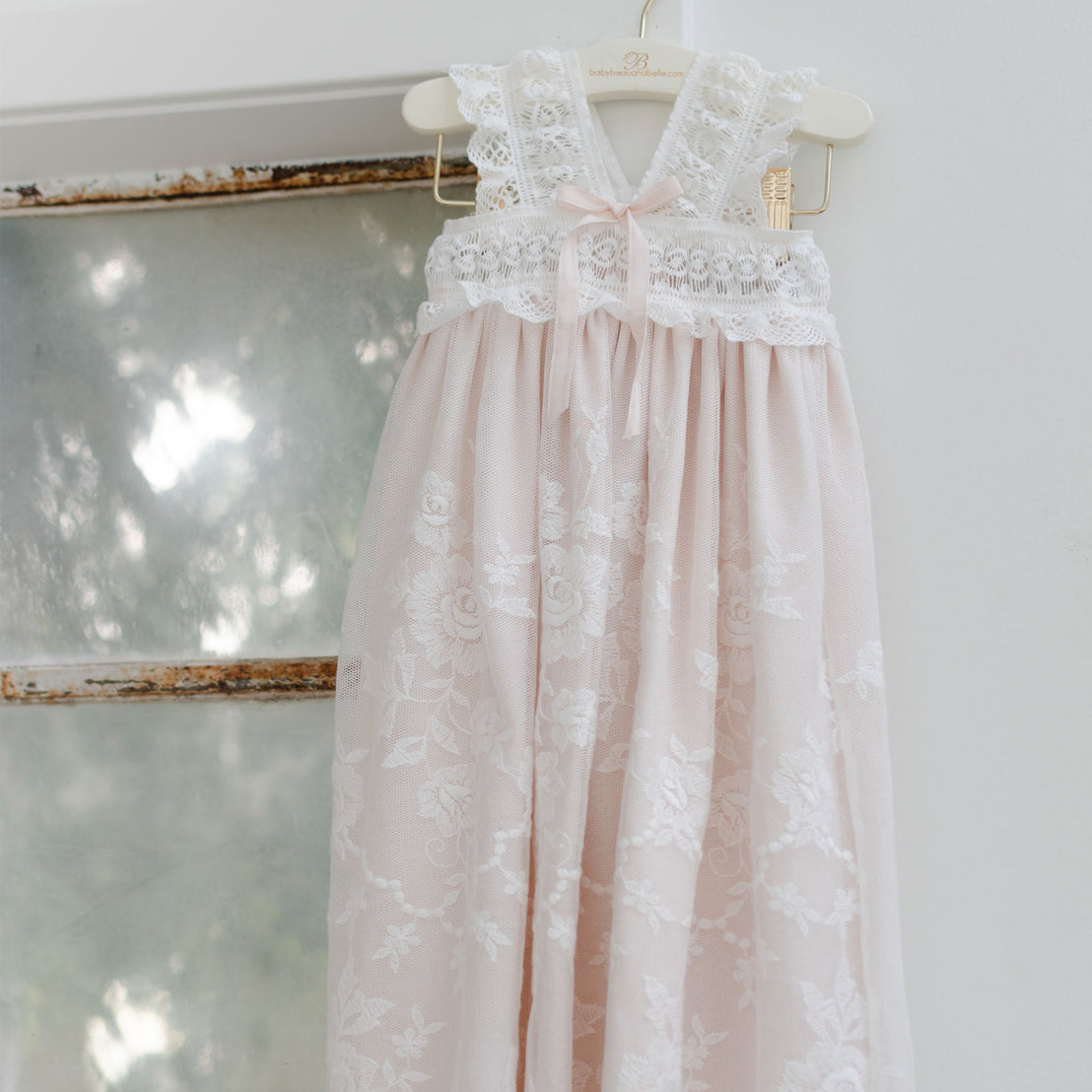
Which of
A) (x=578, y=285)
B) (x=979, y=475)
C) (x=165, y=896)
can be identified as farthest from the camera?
(x=165, y=896)

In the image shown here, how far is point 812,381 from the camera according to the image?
803 mm

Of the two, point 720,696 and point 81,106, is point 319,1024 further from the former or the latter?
point 81,106

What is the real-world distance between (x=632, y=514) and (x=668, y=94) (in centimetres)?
38

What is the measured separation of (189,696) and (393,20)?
0.79 m

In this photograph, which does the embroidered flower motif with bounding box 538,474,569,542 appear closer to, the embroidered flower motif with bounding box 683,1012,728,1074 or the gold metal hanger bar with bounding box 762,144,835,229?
the gold metal hanger bar with bounding box 762,144,835,229

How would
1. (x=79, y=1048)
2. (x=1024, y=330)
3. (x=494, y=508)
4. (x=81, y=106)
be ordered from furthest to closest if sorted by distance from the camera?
(x=79, y=1048) → (x=81, y=106) → (x=1024, y=330) → (x=494, y=508)

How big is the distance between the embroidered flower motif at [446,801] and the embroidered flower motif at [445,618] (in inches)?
3.6

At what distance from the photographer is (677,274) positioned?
80 centimetres

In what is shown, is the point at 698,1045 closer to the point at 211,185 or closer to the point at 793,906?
the point at 793,906

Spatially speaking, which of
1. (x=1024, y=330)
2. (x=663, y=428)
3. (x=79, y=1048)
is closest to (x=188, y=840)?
(x=79, y=1048)

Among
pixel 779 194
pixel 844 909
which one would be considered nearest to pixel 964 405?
pixel 779 194

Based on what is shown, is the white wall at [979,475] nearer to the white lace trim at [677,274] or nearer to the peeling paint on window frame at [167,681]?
the white lace trim at [677,274]

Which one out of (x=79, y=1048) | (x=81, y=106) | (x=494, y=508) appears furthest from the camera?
(x=79, y=1048)

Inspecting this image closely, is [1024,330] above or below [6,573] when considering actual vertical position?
above
